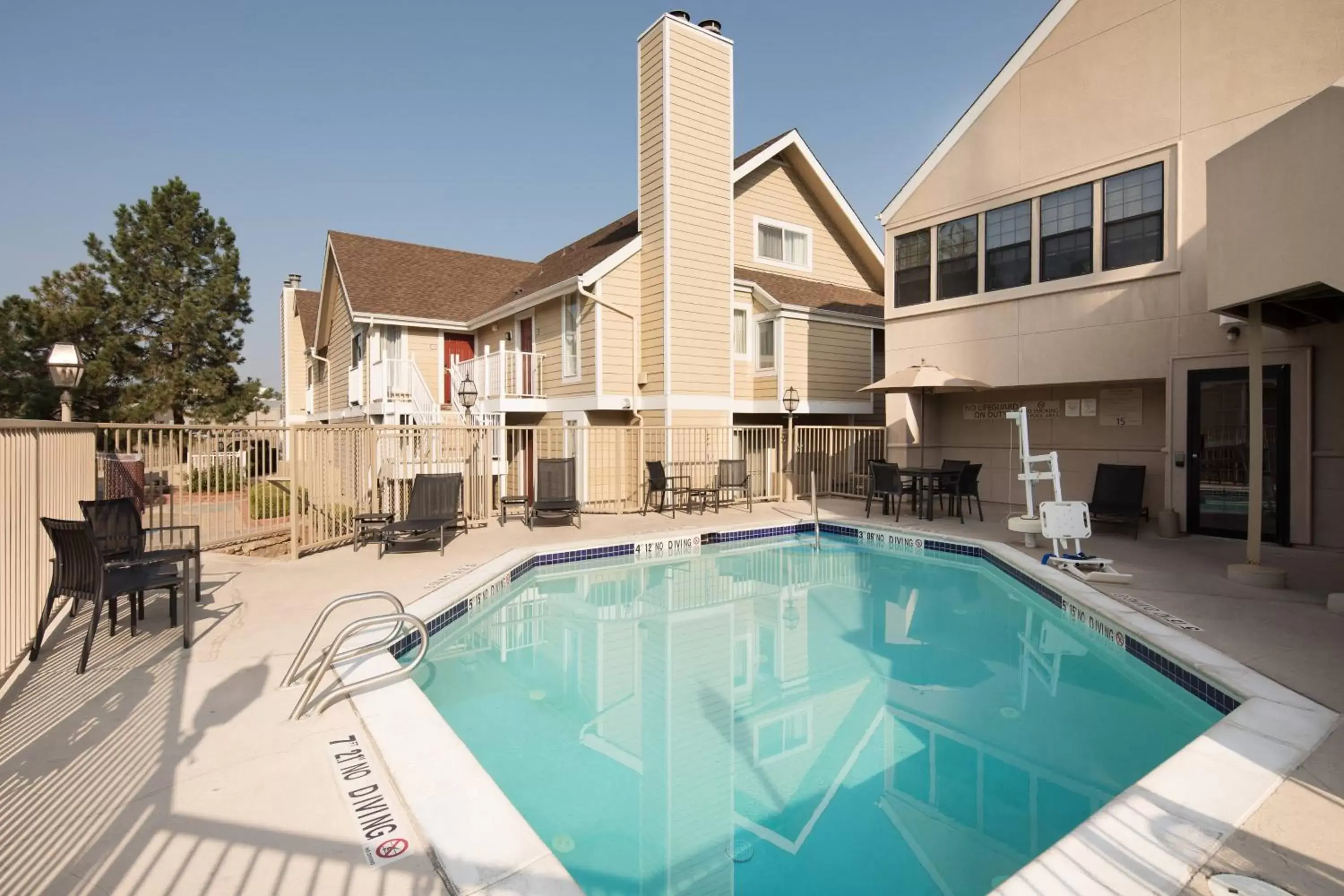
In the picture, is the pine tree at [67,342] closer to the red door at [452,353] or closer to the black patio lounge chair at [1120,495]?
the red door at [452,353]

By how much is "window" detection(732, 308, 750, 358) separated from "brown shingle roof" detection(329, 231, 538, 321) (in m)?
7.63

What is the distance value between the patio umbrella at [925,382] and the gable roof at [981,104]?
11.8 ft

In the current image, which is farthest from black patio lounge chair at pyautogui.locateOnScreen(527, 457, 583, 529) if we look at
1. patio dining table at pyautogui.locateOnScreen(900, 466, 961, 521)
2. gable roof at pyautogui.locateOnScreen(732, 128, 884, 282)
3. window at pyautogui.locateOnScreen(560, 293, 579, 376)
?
gable roof at pyautogui.locateOnScreen(732, 128, 884, 282)

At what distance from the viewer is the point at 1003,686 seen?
17.1ft

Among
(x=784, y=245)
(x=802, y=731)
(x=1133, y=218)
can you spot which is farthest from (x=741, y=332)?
(x=802, y=731)

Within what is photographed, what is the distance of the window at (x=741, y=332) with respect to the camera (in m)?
15.6

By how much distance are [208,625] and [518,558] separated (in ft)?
12.1

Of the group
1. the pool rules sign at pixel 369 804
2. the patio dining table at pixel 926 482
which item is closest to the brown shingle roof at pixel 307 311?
the patio dining table at pixel 926 482

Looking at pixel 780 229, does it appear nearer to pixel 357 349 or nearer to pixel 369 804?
pixel 357 349

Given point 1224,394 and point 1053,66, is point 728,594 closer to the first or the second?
point 1224,394

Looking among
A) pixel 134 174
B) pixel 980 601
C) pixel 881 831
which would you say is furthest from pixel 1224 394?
pixel 134 174

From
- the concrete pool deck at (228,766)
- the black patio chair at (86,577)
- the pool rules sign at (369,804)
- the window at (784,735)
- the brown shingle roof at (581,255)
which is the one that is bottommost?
the window at (784,735)

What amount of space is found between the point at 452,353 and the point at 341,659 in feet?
50.1

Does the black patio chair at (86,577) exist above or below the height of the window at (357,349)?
below
